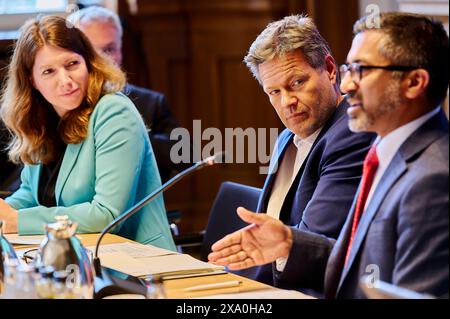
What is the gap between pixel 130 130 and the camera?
3.24 m

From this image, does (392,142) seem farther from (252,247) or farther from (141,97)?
(141,97)

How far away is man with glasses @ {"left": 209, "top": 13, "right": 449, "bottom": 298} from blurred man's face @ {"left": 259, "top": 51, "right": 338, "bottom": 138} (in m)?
0.60

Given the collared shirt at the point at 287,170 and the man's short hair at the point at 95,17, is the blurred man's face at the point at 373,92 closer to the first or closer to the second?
the collared shirt at the point at 287,170

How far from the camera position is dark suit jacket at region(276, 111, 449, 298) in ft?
5.86

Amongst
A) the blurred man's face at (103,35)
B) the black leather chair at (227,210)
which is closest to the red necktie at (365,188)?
the black leather chair at (227,210)

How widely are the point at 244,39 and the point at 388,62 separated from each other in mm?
4200

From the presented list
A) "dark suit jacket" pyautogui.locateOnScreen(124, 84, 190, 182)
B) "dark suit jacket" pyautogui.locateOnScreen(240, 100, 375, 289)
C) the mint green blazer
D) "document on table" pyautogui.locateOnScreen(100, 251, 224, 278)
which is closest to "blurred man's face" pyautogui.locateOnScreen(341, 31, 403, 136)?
"dark suit jacket" pyautogui.locateOnScreen(240, 100, 375, 289)

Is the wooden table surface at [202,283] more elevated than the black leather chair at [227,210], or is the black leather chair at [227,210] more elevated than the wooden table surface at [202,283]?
the wooden table surface at [202,283]

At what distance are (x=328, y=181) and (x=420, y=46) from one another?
72cm

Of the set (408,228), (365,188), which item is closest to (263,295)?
(365,188)

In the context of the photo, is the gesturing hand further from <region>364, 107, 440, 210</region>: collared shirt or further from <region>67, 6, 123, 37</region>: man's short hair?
<region>67, 6, 123, 37</region>: man's short hair

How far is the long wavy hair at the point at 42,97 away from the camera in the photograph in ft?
10.9

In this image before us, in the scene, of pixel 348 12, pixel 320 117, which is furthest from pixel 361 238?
pixel 348 12
